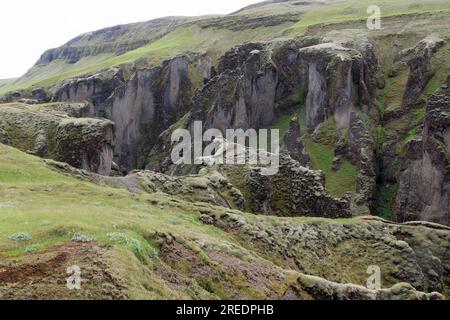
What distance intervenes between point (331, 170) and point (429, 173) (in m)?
27.4

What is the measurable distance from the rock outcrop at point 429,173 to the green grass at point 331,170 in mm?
13356

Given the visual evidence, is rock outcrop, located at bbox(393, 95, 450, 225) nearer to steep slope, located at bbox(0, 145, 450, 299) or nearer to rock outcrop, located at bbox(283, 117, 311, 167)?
rock outcrop, located at bbox(283, 117, 311, 167)

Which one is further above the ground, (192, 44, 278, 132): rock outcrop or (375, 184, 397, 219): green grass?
(192, 44, 278, 132): rock outcrop

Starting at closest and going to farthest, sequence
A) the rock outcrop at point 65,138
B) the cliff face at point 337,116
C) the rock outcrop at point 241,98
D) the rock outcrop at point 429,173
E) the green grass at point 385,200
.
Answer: the rock outcrop at point 65,138 < the rock outcrop at point 429,173 < the cliff face at point 337,116 < the green grass at point 385,200 < the rock outcrop at point 241,98

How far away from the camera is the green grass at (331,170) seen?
121869 mm

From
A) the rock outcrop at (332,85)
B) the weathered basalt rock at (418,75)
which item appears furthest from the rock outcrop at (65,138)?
the weathered basalt rock at (418,75)

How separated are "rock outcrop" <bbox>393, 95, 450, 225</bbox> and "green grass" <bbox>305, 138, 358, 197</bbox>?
13356mm

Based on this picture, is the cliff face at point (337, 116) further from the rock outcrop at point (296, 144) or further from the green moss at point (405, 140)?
the green moss at point (405, 140)

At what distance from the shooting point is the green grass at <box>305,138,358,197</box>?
121869mm

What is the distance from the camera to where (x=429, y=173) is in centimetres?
10700

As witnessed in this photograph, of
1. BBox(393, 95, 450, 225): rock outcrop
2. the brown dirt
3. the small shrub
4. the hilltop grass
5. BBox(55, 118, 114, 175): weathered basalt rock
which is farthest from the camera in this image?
BBox(393, 95, 450, 225): rock outcrop

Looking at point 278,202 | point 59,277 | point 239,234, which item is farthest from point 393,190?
point 59,277

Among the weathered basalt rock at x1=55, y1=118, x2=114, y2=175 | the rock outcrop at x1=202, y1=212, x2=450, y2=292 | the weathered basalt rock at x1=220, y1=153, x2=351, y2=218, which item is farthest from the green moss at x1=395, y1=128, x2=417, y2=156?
the weathered basalt rock at x1=55, y1=118, x2=114, y2=175
